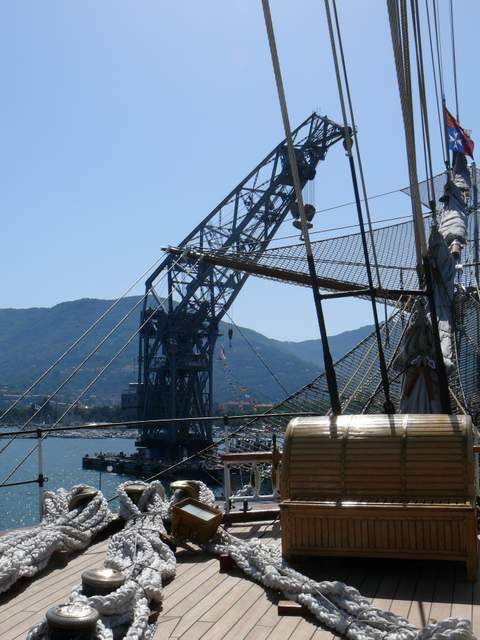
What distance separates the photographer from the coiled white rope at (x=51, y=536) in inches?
166

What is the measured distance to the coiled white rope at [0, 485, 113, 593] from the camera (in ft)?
13.8

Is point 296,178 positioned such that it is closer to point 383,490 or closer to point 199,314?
point 383,490

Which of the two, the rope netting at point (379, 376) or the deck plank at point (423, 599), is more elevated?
the rope netting at point (379, 376)

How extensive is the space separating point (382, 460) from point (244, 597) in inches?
43.7

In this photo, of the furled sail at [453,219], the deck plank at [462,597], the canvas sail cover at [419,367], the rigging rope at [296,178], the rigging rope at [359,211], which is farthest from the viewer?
the furled sail at [453,219]

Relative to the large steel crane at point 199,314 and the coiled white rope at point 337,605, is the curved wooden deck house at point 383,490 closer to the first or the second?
the coiled white rope at point 337,605

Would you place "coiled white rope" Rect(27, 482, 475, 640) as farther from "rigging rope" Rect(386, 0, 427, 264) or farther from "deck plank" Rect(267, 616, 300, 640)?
"rigging rope" Rect(386, 0, 427, 264)

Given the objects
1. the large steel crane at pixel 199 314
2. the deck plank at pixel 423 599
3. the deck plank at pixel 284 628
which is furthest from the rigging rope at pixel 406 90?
the large steel crane at pixel 199 314

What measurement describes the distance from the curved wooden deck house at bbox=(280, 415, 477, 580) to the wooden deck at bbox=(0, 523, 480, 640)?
0.57ft

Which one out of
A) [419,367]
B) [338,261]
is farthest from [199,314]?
[419,367]

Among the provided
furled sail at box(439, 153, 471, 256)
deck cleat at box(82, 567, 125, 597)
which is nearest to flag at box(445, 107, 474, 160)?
furled sail at box(439, 153, 471, 256)

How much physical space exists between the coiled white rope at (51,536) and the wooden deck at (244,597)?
94mm

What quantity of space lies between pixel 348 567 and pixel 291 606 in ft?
2.86

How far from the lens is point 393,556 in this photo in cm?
423
